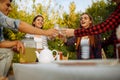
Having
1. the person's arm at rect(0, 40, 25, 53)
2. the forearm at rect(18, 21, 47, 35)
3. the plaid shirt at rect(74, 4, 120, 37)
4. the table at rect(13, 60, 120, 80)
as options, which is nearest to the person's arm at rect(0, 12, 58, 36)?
the forearm at rect(18, 21, 47, 35)

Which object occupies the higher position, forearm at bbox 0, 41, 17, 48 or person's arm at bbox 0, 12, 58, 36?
person's arm at bbox 0, 12, 58, 36

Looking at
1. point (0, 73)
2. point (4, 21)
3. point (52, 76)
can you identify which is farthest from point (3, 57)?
point (52, 76)

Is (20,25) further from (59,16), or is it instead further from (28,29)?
(59,16)

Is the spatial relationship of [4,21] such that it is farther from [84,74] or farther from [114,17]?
[84,74]

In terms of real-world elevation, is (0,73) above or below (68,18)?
below

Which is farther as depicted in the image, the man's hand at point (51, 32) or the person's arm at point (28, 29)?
the man's hand at point (51, 32)

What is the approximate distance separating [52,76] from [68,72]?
110 millimetres

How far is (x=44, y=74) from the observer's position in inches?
41.9

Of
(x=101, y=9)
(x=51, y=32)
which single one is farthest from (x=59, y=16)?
(x=51, y=32)

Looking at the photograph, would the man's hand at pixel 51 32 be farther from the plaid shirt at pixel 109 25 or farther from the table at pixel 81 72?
the table at pixel 81 72

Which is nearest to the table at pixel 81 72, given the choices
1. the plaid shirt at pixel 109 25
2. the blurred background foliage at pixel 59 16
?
the plaid shirt at pixel 109 25

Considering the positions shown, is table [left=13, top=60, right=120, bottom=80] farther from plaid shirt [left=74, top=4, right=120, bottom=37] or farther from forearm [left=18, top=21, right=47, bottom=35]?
plaid shirt [left=74, top=4, right=120, bottom=37]

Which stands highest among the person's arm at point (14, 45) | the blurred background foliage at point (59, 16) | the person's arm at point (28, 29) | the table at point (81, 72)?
the blurred background foliage at point (59, 16)

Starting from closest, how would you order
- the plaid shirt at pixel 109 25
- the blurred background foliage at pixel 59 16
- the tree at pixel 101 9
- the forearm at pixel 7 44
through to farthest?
the plaid shirt at pixel 109 25
the forearm at pixel 7 44
the blurred background foliage at pixel 59 16
the tree at pixel 101 9
